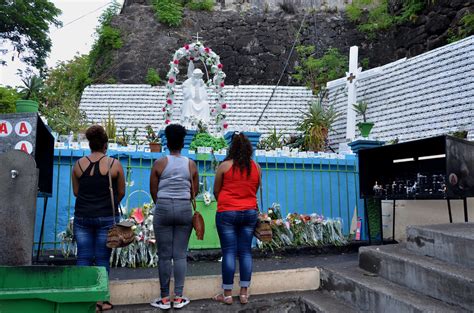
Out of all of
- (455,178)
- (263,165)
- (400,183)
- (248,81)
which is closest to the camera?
(455,178)

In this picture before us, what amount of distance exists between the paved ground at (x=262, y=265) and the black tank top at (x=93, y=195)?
57.3 inches

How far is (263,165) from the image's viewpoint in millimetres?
7395

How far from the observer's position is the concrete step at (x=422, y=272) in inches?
130

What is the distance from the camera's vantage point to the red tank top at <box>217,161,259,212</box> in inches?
157

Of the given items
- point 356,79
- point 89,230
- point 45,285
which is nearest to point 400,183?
point 89,230

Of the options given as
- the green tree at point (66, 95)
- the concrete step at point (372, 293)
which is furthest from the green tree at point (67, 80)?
the concrete step at point (372, 293)

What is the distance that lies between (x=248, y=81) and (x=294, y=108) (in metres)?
5.04

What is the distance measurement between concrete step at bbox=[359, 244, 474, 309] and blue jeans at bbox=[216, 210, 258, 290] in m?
1.34

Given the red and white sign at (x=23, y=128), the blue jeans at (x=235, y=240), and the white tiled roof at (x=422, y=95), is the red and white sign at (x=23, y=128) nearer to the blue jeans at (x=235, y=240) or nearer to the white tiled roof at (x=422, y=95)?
the blue jeans at (x=235, y=240)

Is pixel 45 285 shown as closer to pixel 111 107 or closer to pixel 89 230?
pixel 89 230

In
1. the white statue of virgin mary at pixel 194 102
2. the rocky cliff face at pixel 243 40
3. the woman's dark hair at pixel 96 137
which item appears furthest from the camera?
the rocky cliff face at pixel 243 40

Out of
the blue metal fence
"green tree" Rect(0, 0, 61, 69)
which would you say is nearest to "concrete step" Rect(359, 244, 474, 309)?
the blue metal fence

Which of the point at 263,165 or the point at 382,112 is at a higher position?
the point at 382,112

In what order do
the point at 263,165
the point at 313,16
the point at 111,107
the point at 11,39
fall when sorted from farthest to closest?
the point at 11,39 < the point at 313,16 < the point at 111,107 < the point at 263,165
